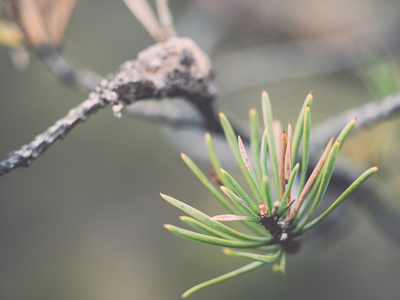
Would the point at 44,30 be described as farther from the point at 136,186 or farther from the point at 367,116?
the point at 136,186

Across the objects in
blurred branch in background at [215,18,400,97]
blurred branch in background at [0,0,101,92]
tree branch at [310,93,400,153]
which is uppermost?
blurred branch in background at [215,18,400,97]

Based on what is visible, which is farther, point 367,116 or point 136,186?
point 136,186

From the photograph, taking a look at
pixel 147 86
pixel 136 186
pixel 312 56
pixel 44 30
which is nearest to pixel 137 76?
pixel 147 86

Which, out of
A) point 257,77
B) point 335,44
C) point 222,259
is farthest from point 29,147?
point 222,259

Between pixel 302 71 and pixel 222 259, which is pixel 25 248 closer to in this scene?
pixel 222 259

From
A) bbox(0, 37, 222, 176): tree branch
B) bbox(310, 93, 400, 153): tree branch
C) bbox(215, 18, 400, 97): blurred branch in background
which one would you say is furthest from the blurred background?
bbox(0, 37, 222, 176): tree branch

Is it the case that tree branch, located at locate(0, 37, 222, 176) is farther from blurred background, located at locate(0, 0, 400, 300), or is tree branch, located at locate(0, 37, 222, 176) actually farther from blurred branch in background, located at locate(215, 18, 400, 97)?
blurred background, located at locate(0, 0, 400, 300)

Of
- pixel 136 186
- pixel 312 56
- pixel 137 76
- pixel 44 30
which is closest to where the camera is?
pixel 137 76

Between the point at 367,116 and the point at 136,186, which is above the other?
the point at 136,186

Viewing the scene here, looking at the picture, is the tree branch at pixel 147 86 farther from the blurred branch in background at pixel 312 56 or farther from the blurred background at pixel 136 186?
the blurred background at pixel 136 186
